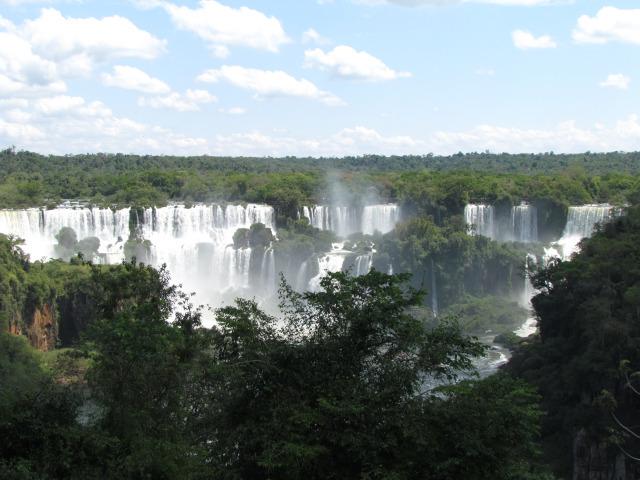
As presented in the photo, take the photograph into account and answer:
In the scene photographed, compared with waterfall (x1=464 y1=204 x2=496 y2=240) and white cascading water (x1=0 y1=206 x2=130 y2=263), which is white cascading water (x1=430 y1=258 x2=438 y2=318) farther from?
white cascading water (x1=0 y1=206 x2=130 y2=263)

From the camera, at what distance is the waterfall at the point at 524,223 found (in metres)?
53.2

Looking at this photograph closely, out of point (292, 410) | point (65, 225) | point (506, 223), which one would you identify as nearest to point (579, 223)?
point (506, 223)

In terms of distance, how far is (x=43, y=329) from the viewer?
35812 mm

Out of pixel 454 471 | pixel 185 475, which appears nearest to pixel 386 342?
pixel 454 471

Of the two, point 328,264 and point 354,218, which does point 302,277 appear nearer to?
point 328,264

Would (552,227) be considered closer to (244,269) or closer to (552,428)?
(244,269)

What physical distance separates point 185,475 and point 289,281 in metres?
38.1

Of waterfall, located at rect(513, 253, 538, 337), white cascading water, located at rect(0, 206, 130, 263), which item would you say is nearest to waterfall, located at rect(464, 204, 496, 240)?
waterfall, located at rect(513, 253, 538, 337)

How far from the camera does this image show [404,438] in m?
11.6

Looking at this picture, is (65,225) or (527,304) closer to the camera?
(65,225)

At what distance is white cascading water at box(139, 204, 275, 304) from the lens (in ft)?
161

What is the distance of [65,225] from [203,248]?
7858 mm

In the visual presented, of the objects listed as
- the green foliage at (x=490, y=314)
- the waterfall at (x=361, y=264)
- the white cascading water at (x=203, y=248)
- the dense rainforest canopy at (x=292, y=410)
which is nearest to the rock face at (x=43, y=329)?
the white cascading water at (x=203, y=248)

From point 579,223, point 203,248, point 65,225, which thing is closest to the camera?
point 65,225
